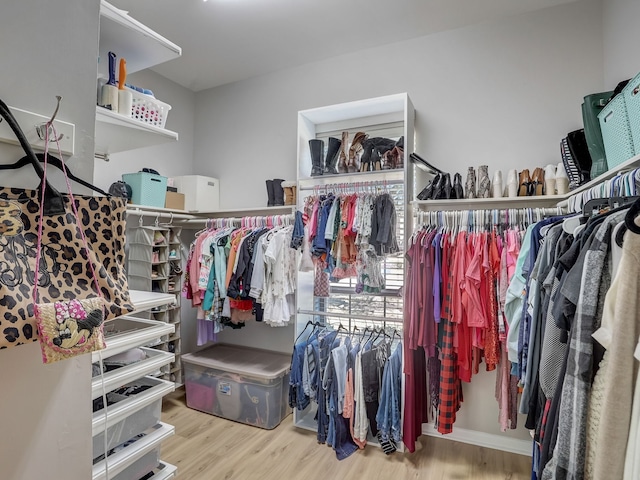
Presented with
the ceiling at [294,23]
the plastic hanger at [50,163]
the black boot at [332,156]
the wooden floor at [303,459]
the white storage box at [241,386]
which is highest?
the ceiling at [294,23]

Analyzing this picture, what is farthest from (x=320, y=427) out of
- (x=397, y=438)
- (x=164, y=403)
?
(x=164, y=403)

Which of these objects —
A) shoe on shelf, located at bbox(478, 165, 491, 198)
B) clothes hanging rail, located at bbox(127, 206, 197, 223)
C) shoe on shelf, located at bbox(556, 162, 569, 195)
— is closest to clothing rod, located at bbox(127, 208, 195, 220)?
clothes hanging rail, located at bbox(127, 206, 197, 223)

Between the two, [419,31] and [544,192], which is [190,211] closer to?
[419,31]

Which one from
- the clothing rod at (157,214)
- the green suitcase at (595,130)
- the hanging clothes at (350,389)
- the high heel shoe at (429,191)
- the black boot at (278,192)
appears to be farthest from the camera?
the black boot at (278,192)

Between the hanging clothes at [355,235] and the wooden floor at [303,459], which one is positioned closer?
the wooden floor at [303,459]

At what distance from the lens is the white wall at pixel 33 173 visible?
75 centimetres

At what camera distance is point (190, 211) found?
327 centimetres

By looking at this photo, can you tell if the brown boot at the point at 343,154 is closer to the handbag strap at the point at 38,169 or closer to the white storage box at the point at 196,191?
the white storage box at the point at 196,191

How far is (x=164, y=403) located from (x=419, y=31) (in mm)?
3722

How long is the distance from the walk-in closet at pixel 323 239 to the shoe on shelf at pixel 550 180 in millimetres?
45

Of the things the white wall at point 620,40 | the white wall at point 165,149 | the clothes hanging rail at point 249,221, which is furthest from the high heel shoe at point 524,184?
the white wall at point 165,149

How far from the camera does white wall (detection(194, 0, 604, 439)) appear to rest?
90.4 inches

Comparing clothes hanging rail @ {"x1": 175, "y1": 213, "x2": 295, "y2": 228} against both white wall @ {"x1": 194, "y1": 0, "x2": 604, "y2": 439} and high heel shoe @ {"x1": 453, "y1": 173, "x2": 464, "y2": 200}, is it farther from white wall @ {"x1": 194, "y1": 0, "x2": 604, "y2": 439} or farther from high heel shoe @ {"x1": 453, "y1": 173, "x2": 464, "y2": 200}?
high heel shoe @ {"x1": 453, "y1": 173, "x2": 464, "y2": 200}

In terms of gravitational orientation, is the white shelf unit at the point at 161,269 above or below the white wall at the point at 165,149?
below
